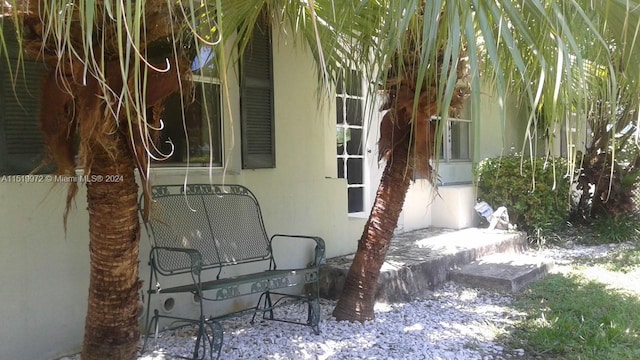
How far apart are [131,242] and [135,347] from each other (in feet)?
1.91

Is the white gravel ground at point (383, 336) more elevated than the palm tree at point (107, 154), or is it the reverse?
the palm tree at point (107, 154)

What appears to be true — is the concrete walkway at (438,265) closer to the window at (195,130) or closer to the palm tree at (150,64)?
the window at (195,130)

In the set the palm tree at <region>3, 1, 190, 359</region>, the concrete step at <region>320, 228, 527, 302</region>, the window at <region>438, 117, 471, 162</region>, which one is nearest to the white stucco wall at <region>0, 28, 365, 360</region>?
the palm tree at <region>3, 1, 190, 359</region>

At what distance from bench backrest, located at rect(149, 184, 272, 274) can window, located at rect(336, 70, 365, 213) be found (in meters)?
2.57

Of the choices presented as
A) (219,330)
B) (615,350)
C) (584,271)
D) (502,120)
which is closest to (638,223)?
(584,271)

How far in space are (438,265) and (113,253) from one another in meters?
4.02

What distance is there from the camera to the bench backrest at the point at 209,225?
4.07 metres

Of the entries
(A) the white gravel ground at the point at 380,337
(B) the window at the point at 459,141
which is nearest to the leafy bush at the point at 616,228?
(B) the window at the point at 459,141

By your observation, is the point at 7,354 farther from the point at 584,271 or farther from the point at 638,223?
the point at 638,223

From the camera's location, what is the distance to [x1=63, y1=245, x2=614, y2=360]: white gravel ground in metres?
3.83

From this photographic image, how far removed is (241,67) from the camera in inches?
183

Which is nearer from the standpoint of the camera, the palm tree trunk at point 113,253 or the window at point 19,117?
the palm tree trunk at point 113,253

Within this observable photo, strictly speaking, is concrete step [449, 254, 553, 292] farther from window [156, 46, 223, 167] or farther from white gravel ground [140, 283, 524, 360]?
window [156, 46, 223, 167]

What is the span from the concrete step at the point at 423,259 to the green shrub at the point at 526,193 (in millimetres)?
497
